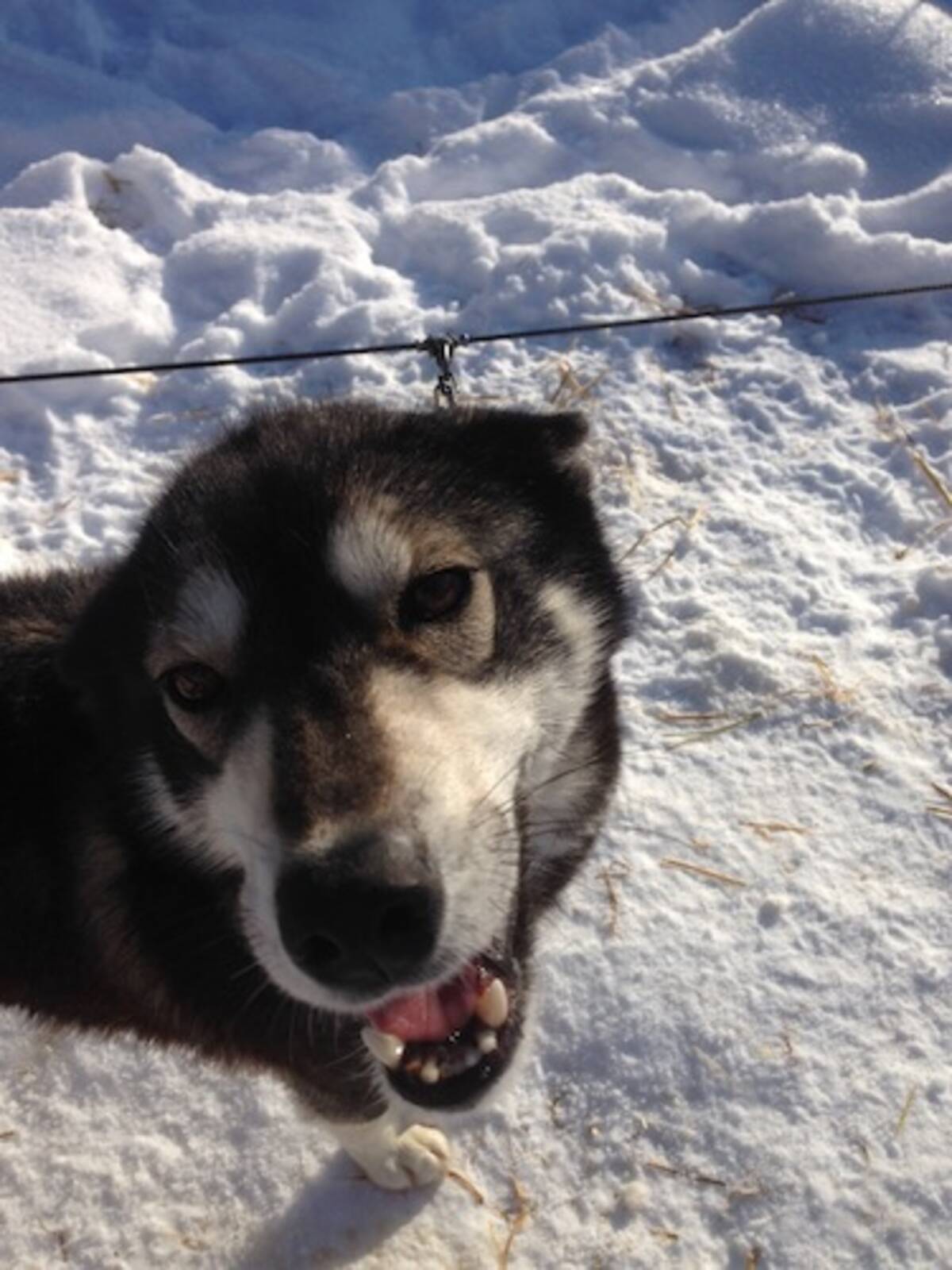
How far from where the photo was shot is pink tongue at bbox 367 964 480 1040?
6.00ft

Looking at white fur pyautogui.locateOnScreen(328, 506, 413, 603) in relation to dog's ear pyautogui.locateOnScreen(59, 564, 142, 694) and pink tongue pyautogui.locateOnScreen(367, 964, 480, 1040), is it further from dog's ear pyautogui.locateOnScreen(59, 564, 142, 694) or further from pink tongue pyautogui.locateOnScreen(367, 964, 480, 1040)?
pink tongue pyautogui.locateOnScreen(367, 964, 480, 1040)

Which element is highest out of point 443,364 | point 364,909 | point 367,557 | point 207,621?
point 443,364

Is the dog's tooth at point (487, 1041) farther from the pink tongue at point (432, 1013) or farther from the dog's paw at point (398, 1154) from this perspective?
the dog's paw at point (398, 1154)

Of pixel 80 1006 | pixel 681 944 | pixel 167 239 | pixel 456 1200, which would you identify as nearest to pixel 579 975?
pixel 681 944

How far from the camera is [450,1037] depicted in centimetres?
185

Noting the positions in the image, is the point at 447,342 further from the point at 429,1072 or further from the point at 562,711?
the point at 429,1072

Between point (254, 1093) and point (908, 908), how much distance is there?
1732 mm

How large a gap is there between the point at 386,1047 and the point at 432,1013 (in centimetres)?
9

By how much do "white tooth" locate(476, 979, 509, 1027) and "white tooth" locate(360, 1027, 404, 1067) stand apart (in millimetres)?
141

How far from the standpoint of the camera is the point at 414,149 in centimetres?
483

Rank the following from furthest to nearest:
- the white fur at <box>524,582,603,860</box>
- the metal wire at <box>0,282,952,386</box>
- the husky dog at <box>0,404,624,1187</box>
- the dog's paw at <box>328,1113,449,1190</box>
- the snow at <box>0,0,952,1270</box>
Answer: the metal wire at <box>0,282,952,386</box> < the snow at <box>0,0,952,1270</box> < the dog's paw at <box>328,1113,449,1190</box> < the white fur at <box>524,582,603,860</box> < the husky dog at <box>0,404,624,1187</box>

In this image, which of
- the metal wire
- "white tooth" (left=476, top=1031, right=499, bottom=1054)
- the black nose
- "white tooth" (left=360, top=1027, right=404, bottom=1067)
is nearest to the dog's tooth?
"white tooth" (left=476, top=1031, right=499, bottom=1054)

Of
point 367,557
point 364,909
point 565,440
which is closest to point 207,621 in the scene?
point 367,557

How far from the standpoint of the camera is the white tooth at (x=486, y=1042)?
1838 mm
